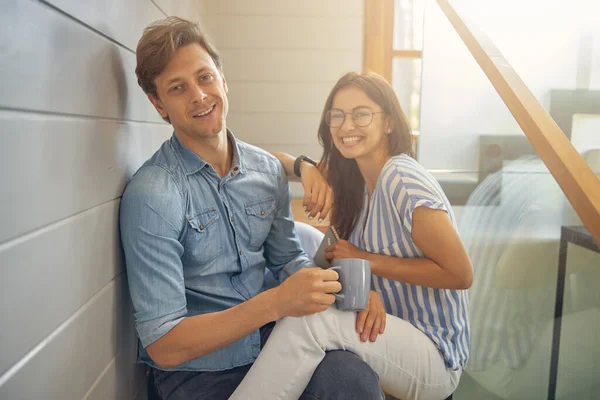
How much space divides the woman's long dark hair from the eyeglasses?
0.14 ft

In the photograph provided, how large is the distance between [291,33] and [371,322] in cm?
276

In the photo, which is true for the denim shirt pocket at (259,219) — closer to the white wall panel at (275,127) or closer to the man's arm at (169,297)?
the man's arm at (169,297)

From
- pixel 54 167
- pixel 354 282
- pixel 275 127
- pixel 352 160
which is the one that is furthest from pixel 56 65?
pixel 275 127

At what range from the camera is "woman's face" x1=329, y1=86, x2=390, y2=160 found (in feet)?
5.06

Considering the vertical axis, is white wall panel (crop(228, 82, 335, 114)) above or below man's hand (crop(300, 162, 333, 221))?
above

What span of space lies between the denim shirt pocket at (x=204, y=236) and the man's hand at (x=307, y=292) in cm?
25

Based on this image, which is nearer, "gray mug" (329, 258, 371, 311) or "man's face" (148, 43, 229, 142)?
"gray mug" (329, 258, 371, 311)

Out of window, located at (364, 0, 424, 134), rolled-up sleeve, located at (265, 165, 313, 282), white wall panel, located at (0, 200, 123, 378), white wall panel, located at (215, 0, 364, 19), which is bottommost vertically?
rolled-up sleeve, located at (265, 165, 313, 282)

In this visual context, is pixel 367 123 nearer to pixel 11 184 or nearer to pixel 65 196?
pixel 65 196

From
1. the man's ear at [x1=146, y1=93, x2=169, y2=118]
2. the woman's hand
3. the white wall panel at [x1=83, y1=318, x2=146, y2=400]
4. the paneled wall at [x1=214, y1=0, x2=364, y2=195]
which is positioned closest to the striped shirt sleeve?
the woman's hand

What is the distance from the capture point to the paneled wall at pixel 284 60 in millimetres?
3537

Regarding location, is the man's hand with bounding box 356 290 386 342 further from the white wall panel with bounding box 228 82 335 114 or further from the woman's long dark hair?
the white wall panel with bounding box 228 82 335 114

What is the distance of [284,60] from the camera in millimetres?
3580

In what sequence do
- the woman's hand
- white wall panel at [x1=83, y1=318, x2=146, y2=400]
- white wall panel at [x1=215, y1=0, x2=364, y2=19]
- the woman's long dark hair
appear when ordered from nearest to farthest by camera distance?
white wall panel at [x1=83, y1=318, x2=146, y2=400], the woman's hand, the woman's long dark hair, white wall panel at [x1=215, y1=0, x2=364, y2=19]
